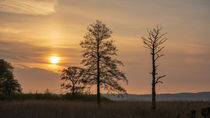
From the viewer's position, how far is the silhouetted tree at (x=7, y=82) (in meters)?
35.4

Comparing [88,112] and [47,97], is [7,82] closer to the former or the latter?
[47,97]

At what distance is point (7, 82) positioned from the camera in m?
35.5

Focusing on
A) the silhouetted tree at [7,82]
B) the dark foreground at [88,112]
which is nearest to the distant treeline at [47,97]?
the silhouetted tree at [7,82]

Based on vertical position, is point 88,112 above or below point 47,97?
above

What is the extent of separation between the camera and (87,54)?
87.4 feet

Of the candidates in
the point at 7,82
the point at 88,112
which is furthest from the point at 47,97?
the point at 88,112

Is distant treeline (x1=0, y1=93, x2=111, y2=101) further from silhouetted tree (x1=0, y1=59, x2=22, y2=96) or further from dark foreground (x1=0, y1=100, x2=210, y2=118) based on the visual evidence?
dark foreground (x1=0, y1=100, x2=210, y2=118)

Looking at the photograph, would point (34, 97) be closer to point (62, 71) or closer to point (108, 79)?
point (62, 71)

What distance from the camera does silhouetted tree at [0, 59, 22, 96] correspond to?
35.4 meters

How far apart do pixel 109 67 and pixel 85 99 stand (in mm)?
11504

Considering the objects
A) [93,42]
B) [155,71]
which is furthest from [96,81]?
[155,71]

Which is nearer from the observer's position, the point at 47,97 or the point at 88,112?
the point at 88,112

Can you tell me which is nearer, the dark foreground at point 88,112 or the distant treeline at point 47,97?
the dark foreground at point 88,112

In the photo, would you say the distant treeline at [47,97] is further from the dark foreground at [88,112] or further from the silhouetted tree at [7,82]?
the dark foreground at [88,112]
